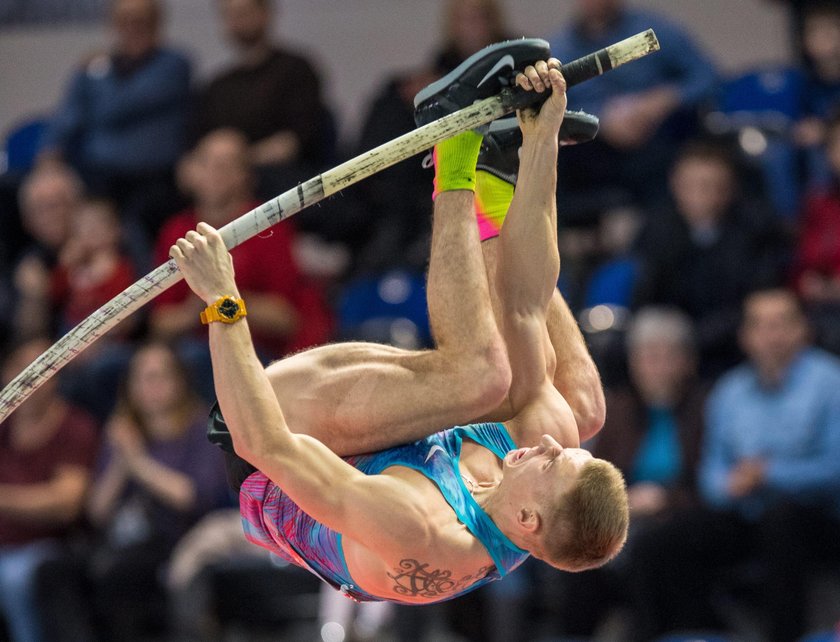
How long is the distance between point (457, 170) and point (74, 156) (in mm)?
4931

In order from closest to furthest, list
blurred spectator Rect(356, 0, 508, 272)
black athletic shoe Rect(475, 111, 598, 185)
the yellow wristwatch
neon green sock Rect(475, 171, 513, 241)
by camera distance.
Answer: the yellow wristwatch < black athletic shoe Rect(475, 111, 598, 185) < neon green sock Rect(475, 171, 513, 241) < blurred spectator Rect(356, 0, 508, 272)

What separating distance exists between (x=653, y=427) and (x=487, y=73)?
2.94m

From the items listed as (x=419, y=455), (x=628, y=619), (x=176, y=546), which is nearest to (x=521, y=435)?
(x=419, y=455)

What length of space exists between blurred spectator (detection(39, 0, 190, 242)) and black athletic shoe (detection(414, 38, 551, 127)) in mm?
4227

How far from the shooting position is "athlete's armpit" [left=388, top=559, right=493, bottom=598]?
398 cm

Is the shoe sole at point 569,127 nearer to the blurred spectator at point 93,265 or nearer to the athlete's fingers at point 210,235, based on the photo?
the athlete's fingers at point 210,235

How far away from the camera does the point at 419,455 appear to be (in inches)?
161

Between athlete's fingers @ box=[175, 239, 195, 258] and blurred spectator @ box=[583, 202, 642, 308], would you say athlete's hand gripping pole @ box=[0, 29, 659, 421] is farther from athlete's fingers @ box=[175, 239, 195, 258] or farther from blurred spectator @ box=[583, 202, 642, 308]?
blurred spectator @ box=[583, 202, 642, 308]

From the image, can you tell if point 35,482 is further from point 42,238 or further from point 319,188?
point 319,188

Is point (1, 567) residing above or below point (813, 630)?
above

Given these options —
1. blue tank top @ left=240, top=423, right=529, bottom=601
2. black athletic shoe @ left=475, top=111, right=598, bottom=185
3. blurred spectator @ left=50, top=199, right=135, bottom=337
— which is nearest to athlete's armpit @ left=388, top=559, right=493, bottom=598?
blue tank top @ left=240, top=423, right=529, bottom=601

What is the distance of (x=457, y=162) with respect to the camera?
404 cm

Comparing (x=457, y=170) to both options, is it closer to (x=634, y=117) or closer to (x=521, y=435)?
(x=521, y=435)

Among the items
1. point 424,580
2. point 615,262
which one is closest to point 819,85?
point 615,262
